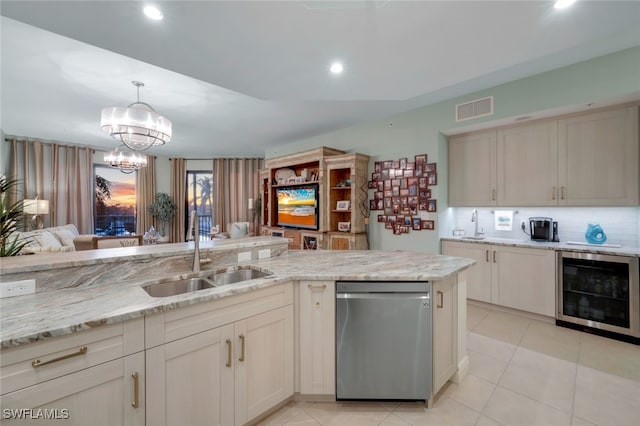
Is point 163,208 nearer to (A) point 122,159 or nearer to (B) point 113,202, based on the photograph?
(B) point 113,202

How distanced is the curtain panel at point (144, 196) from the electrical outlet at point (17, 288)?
675 cm

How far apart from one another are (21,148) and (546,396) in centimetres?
912

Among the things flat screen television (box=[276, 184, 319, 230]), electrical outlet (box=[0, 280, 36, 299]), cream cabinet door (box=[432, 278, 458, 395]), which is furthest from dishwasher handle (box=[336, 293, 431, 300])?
flat screen television (box=[276, 184, 319, 230])

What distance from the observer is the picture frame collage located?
3975 millimetres

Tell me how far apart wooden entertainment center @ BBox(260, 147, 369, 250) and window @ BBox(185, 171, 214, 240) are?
136 inches

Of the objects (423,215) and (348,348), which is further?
(423,215)

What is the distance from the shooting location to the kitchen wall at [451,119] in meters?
2.68

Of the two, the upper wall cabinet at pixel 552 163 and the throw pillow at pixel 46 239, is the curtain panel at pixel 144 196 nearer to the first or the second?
the throw pillow at pixel 46 239

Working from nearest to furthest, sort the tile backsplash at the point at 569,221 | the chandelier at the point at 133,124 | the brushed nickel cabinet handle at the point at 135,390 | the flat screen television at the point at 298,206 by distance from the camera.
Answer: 1. the brushed nickel cabinet handle at the point at 135,390
2. the tile backsplash at the point at 569,221
3. the chandelier at the point at 133,124
4. the flat screen television at the point at 298,206

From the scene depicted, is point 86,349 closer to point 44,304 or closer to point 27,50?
point 44,304

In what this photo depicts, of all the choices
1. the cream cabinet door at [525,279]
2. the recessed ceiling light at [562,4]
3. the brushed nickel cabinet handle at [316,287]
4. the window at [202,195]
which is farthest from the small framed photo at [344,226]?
the window at [202,195]

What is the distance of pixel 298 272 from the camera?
188 cm

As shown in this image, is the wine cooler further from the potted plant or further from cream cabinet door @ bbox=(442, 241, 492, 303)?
the potted plant

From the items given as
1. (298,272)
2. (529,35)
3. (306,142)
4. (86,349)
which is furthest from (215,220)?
(529,35)
